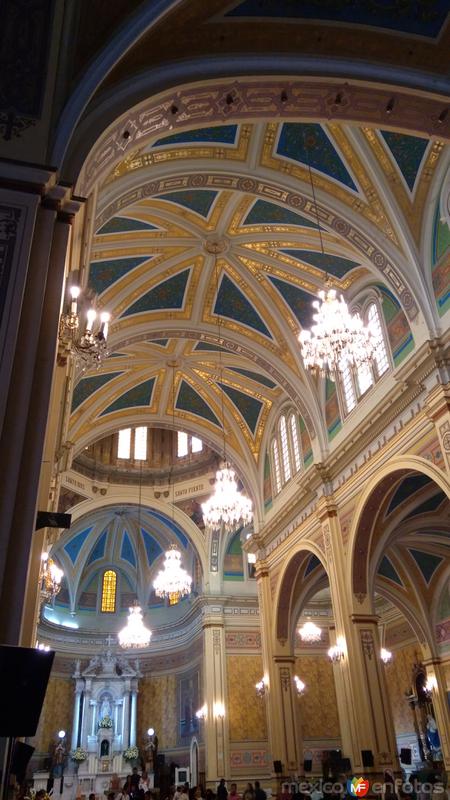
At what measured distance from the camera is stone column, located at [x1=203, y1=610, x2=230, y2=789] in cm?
2094

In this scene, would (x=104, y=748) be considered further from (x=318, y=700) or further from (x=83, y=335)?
(x=83, y=335)

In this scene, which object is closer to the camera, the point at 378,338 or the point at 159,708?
the point at 378,338

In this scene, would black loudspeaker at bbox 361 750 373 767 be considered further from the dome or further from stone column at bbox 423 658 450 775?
the dome

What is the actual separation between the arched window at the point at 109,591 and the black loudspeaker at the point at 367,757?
2056 cm

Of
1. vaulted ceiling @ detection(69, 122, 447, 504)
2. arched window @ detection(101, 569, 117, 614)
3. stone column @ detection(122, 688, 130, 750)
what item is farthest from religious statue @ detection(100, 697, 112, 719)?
vaulted ceiling @ detection(69, 122, 447, 504)

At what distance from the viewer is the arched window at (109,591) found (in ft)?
101

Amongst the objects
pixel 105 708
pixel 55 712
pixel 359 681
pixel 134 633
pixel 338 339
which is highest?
pixel 338 339

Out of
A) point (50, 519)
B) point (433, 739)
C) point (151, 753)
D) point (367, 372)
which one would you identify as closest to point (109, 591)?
point (151, 753)

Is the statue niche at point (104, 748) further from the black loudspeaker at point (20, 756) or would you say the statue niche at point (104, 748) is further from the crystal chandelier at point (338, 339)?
the black loudspeaker at point (20, 756)

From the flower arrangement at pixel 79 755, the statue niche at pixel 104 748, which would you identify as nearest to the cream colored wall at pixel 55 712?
the flower arrangement at pixel 79 755

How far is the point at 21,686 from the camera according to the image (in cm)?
406

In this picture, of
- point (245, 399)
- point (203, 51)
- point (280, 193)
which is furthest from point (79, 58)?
point (245, 399)

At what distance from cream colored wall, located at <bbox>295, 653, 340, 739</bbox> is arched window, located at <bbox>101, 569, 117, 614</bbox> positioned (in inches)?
422

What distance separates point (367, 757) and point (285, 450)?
343 inches
